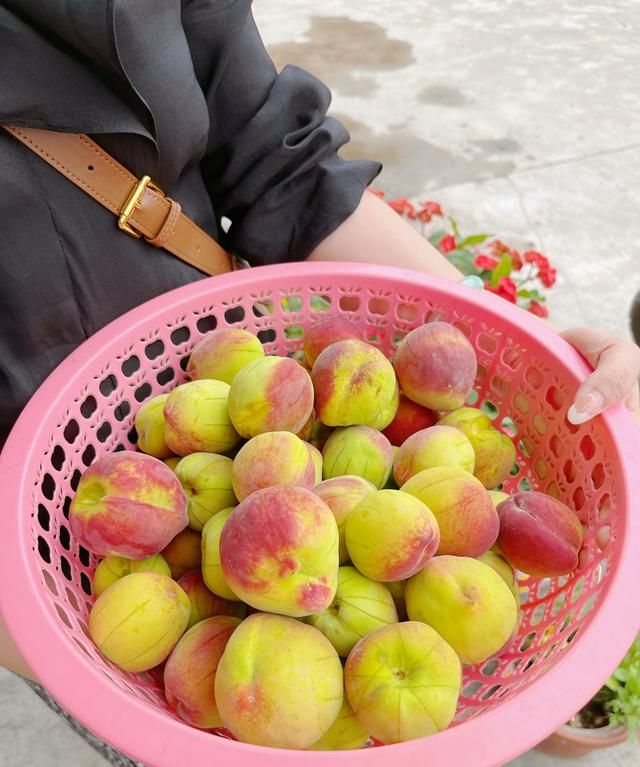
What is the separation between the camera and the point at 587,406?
0.78 meters

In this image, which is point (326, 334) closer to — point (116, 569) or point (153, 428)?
point (153, 428)

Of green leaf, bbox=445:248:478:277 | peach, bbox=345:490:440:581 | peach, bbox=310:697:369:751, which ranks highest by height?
peach, bbox=345:490:440:581

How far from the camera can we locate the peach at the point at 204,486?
0.84 meters

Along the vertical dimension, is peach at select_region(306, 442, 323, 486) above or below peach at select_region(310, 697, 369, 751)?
above

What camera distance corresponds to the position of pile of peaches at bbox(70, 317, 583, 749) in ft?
2.10

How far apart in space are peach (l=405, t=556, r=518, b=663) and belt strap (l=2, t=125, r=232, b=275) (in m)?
0.52

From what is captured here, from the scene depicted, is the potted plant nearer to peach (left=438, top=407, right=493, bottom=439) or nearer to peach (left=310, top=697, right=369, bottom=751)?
peach (left=438, top=407, right=493, bottom=439)

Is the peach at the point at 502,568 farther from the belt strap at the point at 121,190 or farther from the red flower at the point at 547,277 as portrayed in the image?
the red flower at the point at 547,277

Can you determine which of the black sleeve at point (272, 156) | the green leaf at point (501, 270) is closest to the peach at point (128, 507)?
the black sleeve at point (272, 156)

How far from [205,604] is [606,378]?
51 cm

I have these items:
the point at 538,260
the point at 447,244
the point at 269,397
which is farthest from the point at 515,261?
the point at 269,397

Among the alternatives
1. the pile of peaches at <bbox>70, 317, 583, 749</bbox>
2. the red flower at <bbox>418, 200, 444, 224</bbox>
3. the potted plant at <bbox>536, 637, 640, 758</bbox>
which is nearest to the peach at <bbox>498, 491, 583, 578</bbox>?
the pile of peaches at <bbox>70, 317, 583, 749</bbox>

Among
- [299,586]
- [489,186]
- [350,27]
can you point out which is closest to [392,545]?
[299,586]

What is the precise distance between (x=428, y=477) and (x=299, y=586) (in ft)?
0.67
